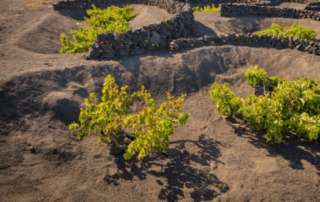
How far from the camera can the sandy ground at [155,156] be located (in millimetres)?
10984

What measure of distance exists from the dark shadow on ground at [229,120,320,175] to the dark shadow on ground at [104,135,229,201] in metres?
1.61

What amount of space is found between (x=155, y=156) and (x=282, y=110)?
499 cm

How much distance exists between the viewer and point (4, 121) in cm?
1308

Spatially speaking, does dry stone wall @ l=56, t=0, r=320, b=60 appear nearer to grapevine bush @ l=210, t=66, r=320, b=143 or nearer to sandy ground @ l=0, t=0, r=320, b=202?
sandy ground @ l=0, t=0, r=320, b=202

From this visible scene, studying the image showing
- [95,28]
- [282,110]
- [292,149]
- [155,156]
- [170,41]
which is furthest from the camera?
[95,28]

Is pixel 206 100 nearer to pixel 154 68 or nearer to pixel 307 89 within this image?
pixel 154 68

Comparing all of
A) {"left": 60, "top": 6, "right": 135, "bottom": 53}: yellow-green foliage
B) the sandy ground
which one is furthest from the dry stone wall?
{"left": 60, "top": 6, "right": 135, "bottom": 53}: yellow-green foliage

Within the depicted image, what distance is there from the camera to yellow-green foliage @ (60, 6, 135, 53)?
19.6 m

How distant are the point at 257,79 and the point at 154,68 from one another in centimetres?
485

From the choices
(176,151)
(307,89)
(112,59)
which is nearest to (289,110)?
(307,89)

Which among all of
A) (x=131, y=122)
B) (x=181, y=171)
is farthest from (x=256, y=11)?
(x=181, y=171)

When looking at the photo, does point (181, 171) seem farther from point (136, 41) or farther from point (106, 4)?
point (106, 4)

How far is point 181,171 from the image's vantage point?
39.1 ft

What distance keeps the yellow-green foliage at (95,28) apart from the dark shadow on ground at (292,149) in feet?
31.7
